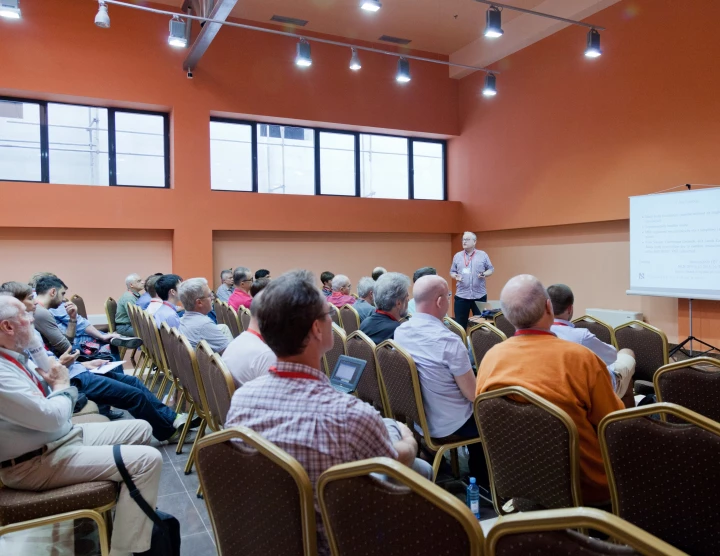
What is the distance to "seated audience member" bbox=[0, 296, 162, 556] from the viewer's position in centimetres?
192

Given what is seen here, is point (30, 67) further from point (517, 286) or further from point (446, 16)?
point (517, 286)

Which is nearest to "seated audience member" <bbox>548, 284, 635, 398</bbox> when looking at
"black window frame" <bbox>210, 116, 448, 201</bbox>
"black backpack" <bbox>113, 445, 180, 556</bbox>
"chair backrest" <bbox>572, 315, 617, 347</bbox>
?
"chair backrest" <bbox>572, 315, 617, 347</bbox>

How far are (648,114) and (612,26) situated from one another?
1.48 m

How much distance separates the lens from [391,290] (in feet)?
11.1

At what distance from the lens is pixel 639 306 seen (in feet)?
24.3

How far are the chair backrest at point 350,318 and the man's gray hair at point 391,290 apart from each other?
1484mm

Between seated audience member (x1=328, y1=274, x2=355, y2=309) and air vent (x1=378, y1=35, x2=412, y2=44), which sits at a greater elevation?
air vent (x1=378, y1=35, x2=412, y2=44)

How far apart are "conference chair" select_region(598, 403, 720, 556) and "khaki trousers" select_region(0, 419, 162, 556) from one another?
5.65ft

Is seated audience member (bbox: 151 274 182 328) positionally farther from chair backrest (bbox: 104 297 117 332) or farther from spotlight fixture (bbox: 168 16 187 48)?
spotlight fixture (bbox: 168 16 187 48)

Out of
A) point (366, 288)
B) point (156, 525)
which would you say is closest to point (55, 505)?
point (156, 525)

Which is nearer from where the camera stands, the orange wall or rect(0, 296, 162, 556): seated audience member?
rect(0, 296, 162, 556): seated audience member

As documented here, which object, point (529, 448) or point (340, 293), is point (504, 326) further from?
point (529, 448)

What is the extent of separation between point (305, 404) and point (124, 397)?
2608mm

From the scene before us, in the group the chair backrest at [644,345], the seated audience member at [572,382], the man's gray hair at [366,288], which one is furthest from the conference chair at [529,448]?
the man's gray hair at [366,288]
